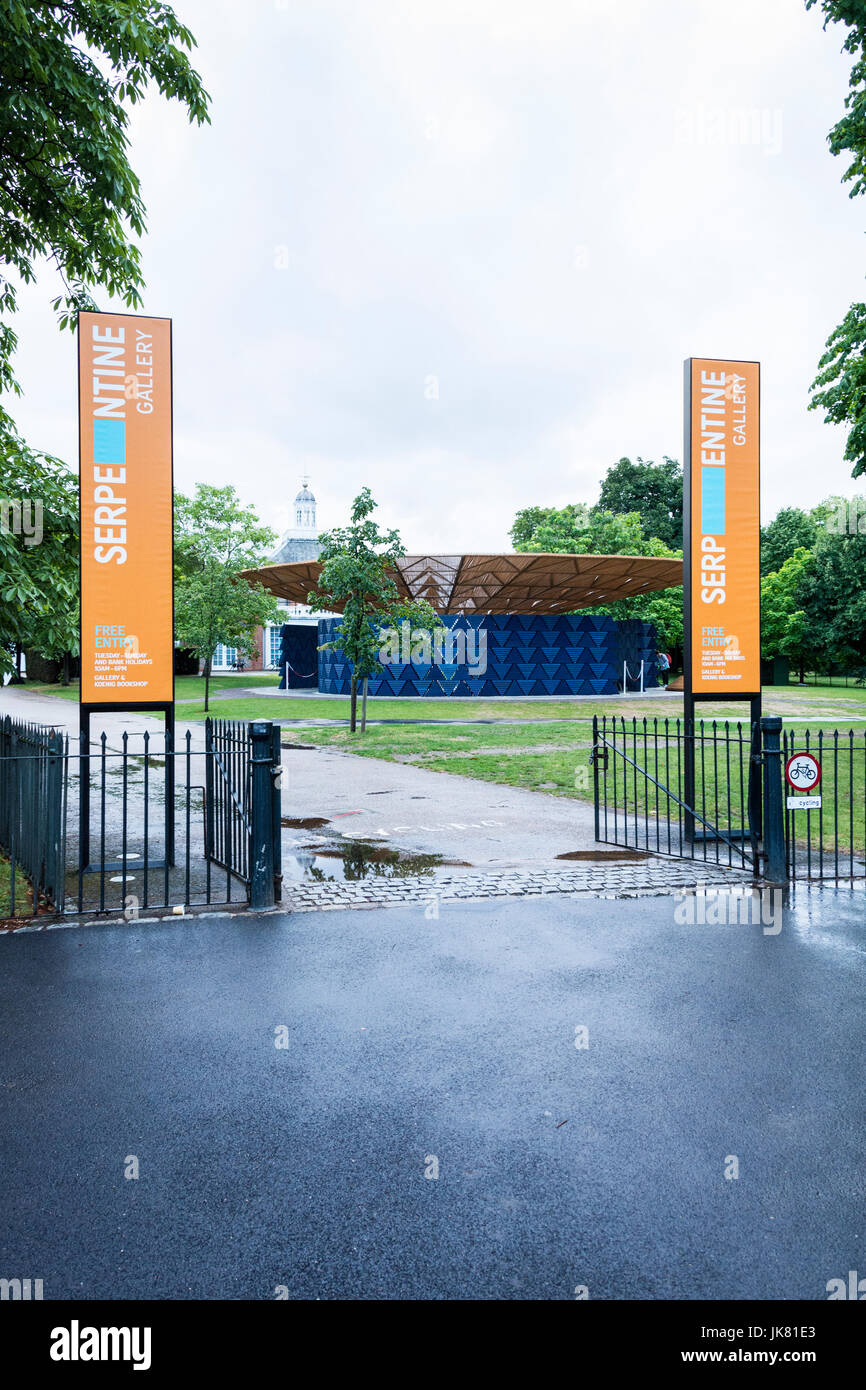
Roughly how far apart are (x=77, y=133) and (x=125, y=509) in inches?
140

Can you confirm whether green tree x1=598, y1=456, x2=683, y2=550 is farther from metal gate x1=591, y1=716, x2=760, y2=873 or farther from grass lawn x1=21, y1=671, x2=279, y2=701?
metal gate x1=591, y1=716, x2=760, y2=873

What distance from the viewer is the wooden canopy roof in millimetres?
40094

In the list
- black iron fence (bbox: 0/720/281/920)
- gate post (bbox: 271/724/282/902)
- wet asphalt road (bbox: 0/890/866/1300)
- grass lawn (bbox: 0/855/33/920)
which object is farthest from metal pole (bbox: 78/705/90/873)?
wet asphalt road (bbox: 0/890/866/1300)

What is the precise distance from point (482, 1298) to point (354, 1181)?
29.8 inches

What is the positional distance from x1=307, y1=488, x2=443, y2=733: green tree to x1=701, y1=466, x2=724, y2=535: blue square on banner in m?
15.4

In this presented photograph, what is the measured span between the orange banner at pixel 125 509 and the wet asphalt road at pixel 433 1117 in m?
3.01

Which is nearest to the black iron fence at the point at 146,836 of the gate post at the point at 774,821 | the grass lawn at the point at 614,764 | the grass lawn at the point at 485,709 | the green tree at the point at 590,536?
the grass lawn at the point at 614,764

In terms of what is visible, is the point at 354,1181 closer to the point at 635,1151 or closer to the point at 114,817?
the point at 635,1151

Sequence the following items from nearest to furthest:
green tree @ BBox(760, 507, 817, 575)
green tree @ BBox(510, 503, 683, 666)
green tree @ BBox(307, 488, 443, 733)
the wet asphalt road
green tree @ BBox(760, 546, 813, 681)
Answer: the wet asphalt road < green tree @ BBox(307, 488, 443, 733) < green tree @ BBox(510, 503, 683, 666) < green tree @ BBox(760, 546, 813, 681) < green tree @ BBox(760, 507, 817, 575)

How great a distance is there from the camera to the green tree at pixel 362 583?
80.6ft

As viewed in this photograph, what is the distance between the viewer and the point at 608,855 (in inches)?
356

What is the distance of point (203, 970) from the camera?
5.55 metres

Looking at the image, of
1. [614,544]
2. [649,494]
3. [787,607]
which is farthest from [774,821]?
[649,494]
